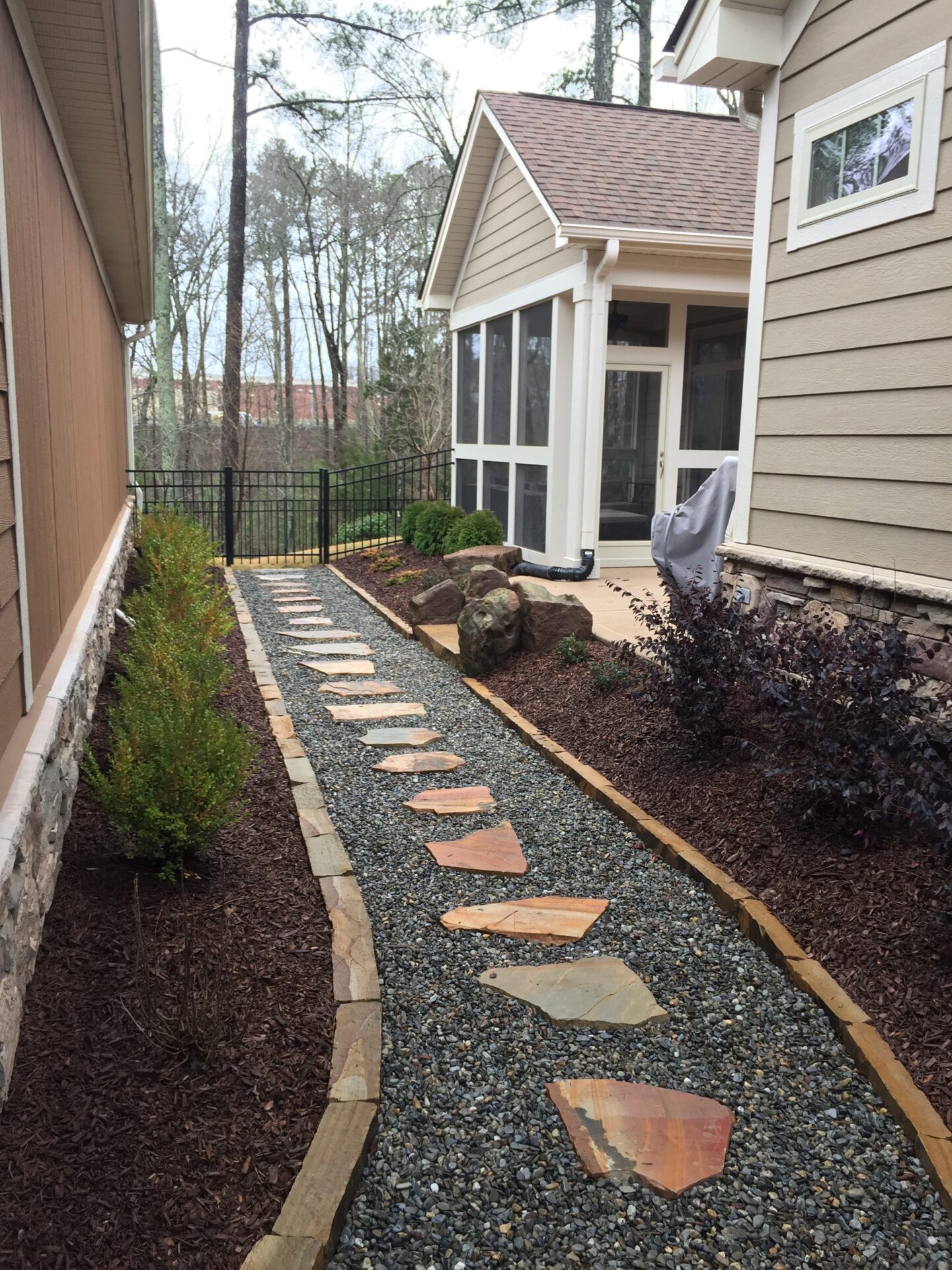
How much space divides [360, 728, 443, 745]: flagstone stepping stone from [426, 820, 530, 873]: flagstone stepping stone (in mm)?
1119

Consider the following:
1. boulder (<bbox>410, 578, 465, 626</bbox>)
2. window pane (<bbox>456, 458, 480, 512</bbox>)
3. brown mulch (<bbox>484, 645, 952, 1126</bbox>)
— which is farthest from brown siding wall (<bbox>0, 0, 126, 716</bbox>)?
window pane (<bbox>456, 458, 480, 512</bbox>)

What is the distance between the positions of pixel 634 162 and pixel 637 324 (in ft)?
5.49

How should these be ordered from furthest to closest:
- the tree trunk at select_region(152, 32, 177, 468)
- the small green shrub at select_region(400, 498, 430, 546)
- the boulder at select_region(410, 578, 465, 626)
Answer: the tree trunk at select_region(152, 32, 177, 468) → the small green shrub at select_region(400, 498, 430, 546) → the boulder at select_region(410, 578, 465, 626)

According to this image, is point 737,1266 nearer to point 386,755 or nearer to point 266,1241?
point 266,1241

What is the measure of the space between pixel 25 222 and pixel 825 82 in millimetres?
3700

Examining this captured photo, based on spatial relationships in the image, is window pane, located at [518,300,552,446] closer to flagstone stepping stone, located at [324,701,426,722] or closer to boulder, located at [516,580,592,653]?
boulder, located at [516,580,592,653]

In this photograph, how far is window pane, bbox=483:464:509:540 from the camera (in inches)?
413

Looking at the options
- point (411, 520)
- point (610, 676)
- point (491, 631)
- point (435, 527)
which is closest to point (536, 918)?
point (610, 676)

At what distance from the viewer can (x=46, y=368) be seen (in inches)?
142

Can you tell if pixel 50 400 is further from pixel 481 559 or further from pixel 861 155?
pixel 481 559

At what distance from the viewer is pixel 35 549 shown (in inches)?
122

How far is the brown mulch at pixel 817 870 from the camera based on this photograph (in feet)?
8.31

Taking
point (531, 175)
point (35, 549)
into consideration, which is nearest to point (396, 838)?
point (35, 549)

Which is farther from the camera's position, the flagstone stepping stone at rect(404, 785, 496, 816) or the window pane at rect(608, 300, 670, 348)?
the window pane at rect(608, 300, 670, 348)
